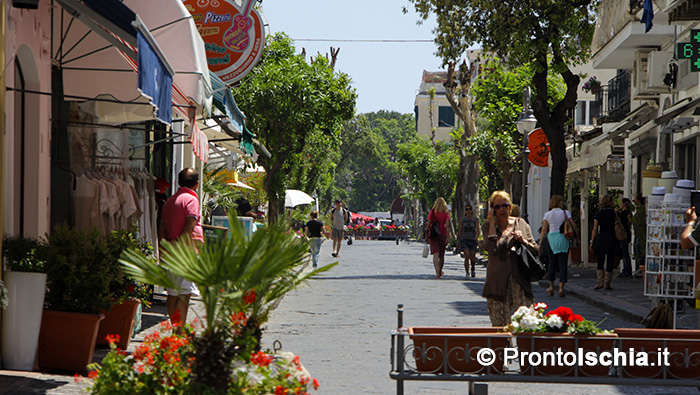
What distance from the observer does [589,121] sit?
161 ft

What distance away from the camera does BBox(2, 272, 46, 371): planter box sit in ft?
Result: 26.1

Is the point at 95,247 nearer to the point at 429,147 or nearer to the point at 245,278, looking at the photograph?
the point at 245,278

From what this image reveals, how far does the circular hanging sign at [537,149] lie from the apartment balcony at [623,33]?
9.59 feet

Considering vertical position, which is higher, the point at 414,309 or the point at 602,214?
the point at 602,214

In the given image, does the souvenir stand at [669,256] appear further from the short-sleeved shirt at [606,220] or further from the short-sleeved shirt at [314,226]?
the short-sleeved shirt at [314,226]

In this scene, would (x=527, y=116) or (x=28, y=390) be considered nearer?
(x=28, y=390)

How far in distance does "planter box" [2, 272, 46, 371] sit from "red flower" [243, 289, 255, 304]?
3.62 metres

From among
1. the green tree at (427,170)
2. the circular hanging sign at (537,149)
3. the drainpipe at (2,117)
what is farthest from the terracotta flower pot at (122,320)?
the green tree at (427,170)

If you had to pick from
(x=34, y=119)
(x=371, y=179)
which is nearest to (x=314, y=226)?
(x=34, y=119)

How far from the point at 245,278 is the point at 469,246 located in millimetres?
20883

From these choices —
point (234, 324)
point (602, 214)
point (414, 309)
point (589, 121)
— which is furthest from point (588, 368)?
point (589, 121)

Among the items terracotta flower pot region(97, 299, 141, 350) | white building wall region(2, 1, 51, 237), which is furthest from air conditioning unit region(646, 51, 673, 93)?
terracotta flower pot region(97, 299, 141, 350)

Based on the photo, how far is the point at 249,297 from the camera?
4914 millimetres

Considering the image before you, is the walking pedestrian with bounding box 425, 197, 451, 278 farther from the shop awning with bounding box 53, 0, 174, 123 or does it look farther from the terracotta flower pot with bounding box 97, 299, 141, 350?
the terracotta flower pot with bounding box 97, 299, 141, 350
